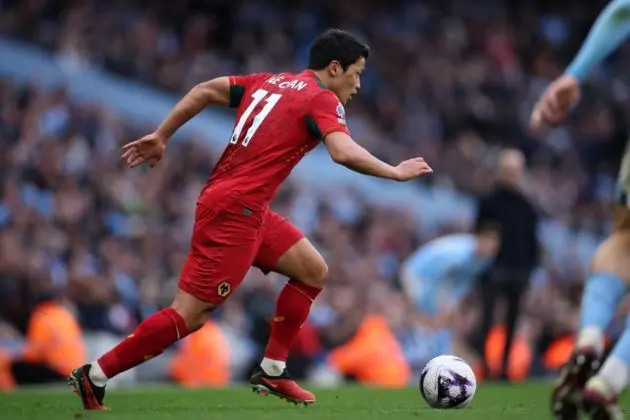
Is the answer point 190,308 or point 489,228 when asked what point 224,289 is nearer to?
point 190,308

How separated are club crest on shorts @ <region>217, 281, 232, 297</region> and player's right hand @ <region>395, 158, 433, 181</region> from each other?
1.21 metres

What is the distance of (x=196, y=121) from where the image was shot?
18828mm

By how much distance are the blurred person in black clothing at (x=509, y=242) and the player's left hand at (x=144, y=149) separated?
6.32 meters

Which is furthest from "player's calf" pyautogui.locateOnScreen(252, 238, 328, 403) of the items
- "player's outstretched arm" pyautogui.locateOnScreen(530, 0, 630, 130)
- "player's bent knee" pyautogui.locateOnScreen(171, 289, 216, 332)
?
"player's outstretched arm" pyautogui.locateOnScreen(530, 0, 630, 130)

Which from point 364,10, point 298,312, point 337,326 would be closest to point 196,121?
point 337,326

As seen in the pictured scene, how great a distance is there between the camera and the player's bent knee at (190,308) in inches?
298

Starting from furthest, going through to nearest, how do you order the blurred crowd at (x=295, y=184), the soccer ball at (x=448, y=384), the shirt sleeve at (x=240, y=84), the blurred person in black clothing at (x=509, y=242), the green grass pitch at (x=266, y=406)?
the blurred crowd at (x=295, y=184), the blurred person in black clothing at (x=509, y=242), the shirt sleeve at (x=240, y=84), the soccer ball at (x=448, y=384), the green grass pitch at (x=266, y=406)

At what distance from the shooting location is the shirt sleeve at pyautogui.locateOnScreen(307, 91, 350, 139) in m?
7.52

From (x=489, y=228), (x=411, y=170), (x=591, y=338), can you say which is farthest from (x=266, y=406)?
(x=489, y=228)

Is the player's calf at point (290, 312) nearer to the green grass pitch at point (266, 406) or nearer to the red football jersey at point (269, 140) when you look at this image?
the green grass pitch at point (266, 406)

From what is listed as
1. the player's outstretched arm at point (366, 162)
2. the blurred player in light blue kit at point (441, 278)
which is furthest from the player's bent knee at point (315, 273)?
the blurred player in light blue kit at point (441, 278)

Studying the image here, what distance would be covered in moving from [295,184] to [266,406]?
33.3 ft

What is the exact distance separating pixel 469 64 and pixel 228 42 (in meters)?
4.37

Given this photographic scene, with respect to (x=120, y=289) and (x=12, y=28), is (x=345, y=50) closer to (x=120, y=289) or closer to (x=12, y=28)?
(x=120, y=289)
